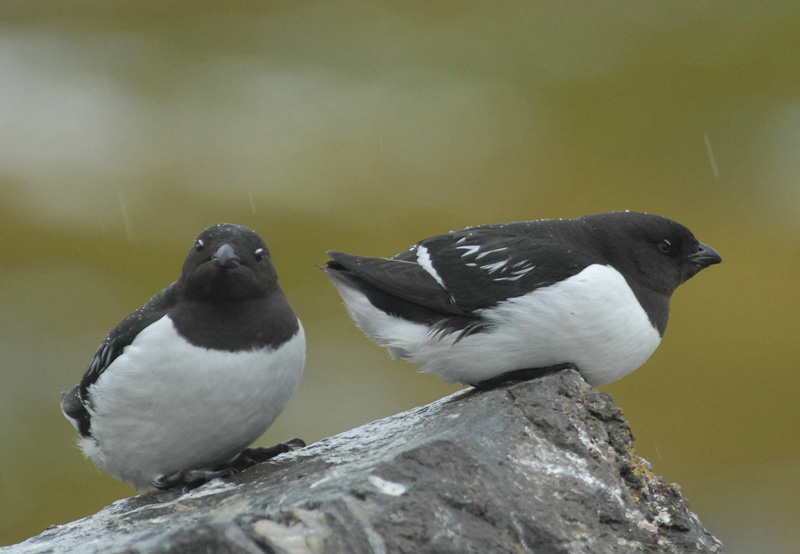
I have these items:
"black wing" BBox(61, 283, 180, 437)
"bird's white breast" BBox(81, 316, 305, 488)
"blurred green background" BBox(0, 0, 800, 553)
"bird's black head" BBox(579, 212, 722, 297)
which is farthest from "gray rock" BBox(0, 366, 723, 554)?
"blurred green background" BBox(0, 0, 800, 553)

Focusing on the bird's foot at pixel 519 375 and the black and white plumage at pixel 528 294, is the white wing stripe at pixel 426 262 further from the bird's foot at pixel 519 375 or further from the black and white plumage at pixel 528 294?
the bird's foot at pixel 519 375

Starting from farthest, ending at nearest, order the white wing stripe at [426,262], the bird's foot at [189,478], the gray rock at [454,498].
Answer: the white wing stripe at [426,262] → the bird's foot at [189,478] → the gray rock at [454,498]

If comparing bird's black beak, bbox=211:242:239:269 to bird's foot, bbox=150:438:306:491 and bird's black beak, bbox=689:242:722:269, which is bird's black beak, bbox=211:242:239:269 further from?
bird's black beak, bbox=689:242:722:269

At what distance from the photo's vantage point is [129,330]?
16.7 ft

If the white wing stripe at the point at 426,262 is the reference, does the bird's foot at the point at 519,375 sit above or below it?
below

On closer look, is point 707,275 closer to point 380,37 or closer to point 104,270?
point 380,37

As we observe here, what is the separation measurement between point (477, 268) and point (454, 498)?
170cm

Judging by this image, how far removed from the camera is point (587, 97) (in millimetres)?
14477

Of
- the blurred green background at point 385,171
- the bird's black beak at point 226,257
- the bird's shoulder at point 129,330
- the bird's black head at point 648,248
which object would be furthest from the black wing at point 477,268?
the blurred green background at point 385,171

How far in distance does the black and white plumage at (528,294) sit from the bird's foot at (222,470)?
0.91m

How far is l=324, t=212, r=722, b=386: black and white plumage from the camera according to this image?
507 cm

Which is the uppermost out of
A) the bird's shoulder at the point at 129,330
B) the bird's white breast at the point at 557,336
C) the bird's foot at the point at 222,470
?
the bird's shoulder at the point at 129,330

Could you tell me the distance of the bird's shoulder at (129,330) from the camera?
5.04 m

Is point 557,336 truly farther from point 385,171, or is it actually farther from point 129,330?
point 385,171
